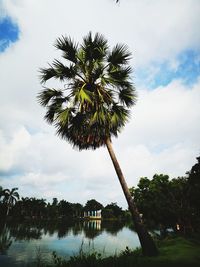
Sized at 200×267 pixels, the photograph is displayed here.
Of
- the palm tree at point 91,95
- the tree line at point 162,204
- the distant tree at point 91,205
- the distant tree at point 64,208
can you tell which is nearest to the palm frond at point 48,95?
the palm tree at point 91,95

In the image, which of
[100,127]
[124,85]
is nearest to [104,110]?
[100,127]

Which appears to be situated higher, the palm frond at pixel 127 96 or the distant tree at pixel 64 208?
the distant tree at pixel 64 208

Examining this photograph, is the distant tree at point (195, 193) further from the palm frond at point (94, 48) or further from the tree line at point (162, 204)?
the palm frond at point (94, 48)

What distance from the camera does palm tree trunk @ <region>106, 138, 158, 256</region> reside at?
401 inches

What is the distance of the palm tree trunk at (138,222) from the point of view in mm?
10188

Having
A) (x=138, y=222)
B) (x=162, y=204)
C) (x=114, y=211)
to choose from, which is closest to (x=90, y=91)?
(x=138, y=222)

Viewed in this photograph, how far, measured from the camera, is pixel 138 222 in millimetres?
10688

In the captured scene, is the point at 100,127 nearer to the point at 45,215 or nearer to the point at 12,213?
the point at 12,213

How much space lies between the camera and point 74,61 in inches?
494

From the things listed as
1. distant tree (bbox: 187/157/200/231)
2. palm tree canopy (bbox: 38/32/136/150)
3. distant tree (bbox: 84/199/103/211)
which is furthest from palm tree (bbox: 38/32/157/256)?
distant tree (bbox: 84/199/103/211)

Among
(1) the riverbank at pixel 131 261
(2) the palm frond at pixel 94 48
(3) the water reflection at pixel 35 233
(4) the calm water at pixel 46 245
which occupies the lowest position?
(1) the riverbank at pixel 131 261

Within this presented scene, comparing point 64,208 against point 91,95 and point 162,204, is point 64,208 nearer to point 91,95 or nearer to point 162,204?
point 162,204

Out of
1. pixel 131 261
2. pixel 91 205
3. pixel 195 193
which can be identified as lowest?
pixel 131 261

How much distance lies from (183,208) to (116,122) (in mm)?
10717
